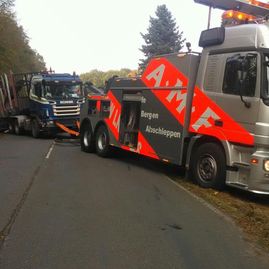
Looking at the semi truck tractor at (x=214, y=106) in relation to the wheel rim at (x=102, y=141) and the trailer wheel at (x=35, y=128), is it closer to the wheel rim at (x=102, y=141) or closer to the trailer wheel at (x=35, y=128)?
the wheel rim at (x=102, y=141)

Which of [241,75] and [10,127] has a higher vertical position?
[241,75]

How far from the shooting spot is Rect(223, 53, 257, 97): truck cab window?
7.73 meters

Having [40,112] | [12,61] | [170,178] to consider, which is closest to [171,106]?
[170,178]

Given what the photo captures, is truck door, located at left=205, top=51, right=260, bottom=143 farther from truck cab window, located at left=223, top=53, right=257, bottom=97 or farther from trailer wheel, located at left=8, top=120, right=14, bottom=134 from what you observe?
trailer wheel, located at left=8, top=120, right=14, bottom=134

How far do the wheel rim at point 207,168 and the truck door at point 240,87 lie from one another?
0.84 meters

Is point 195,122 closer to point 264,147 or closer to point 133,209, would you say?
point 264,147

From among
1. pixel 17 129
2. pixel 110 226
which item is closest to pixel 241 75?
pixel 110 226

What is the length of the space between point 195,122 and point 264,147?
74.9 inches

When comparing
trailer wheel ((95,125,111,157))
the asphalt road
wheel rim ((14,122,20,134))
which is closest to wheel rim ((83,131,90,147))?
trailer wheel ((95,125,111,157))

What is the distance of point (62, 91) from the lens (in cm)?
2161

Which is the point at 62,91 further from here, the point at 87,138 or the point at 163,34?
the point at 163,34

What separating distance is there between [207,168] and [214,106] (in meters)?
1.22

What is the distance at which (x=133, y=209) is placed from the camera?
23.2ft

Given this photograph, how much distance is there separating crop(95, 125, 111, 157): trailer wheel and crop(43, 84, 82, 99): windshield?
7860mm
